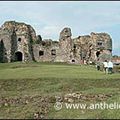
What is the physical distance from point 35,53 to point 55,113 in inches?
1952

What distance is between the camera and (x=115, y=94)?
2528 centimetres

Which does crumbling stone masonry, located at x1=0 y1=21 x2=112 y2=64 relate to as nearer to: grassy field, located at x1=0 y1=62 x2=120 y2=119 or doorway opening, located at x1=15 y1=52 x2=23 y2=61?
doorway opening, located at x1=15 y1=52 x2=23 y2=61

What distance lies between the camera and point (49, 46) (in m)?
72.1

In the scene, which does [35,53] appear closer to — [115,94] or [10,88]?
[10,88]

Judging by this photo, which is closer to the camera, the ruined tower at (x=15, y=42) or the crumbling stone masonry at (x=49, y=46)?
the ruined tower at (x=15, y=42)

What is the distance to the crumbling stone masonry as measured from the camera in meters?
68.7

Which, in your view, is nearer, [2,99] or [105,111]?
[105,111]

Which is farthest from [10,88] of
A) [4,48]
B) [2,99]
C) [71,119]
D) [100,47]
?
[100,47]

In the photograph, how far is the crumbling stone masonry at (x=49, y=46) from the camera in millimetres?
68688

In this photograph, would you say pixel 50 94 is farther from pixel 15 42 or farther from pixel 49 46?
pixel 49 46
